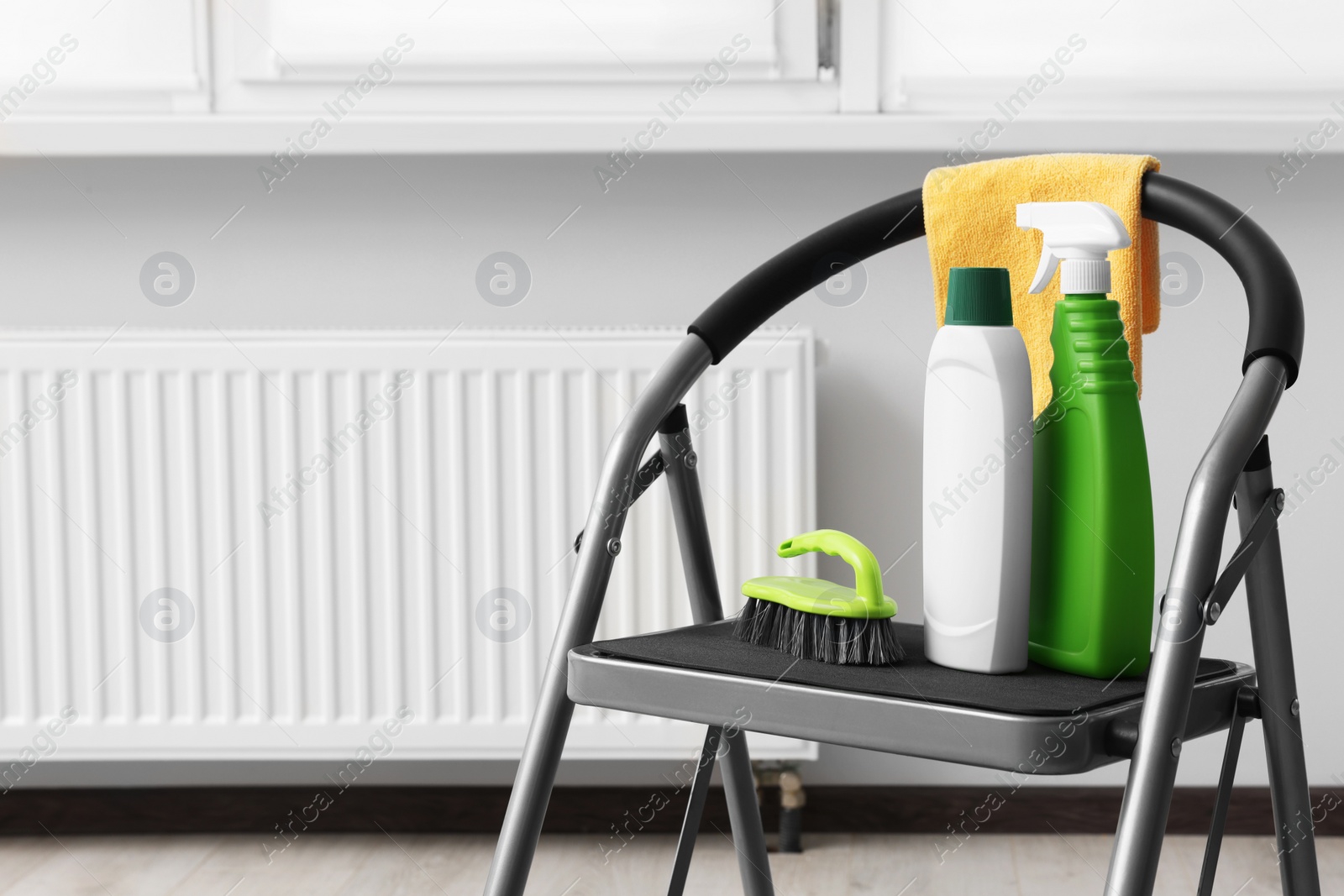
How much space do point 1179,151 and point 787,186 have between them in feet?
1.49

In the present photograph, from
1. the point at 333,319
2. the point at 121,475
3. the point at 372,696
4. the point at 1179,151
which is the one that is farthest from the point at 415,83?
the point at 1179,151

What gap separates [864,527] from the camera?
1.56 m

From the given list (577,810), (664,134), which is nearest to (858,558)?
(664,134)

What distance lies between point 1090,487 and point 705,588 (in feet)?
1.03

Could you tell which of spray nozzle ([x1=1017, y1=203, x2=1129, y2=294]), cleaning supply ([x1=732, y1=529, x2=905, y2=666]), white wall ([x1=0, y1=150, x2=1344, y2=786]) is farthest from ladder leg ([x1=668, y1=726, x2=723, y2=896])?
white wall ([x1=0, y1=150, x2=1344, y2=786])

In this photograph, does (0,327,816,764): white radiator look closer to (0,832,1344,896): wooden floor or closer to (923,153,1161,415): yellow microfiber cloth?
(0,832,1344,896): wooden floor

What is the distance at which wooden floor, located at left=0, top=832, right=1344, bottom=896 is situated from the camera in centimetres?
145

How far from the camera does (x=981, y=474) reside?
0.67 meters

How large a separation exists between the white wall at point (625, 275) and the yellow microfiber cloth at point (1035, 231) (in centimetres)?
67

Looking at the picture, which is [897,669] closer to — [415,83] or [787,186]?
[787,186]

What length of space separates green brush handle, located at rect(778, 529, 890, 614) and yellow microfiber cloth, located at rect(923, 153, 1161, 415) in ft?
0.51

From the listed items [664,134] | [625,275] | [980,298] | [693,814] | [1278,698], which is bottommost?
[693,814]

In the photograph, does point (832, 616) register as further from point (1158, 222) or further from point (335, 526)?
point (335, 526)

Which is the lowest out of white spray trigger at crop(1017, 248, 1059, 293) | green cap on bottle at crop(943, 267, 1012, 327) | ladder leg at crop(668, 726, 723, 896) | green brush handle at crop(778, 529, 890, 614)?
ladder leg at crop(668, 726, 723, 896)
